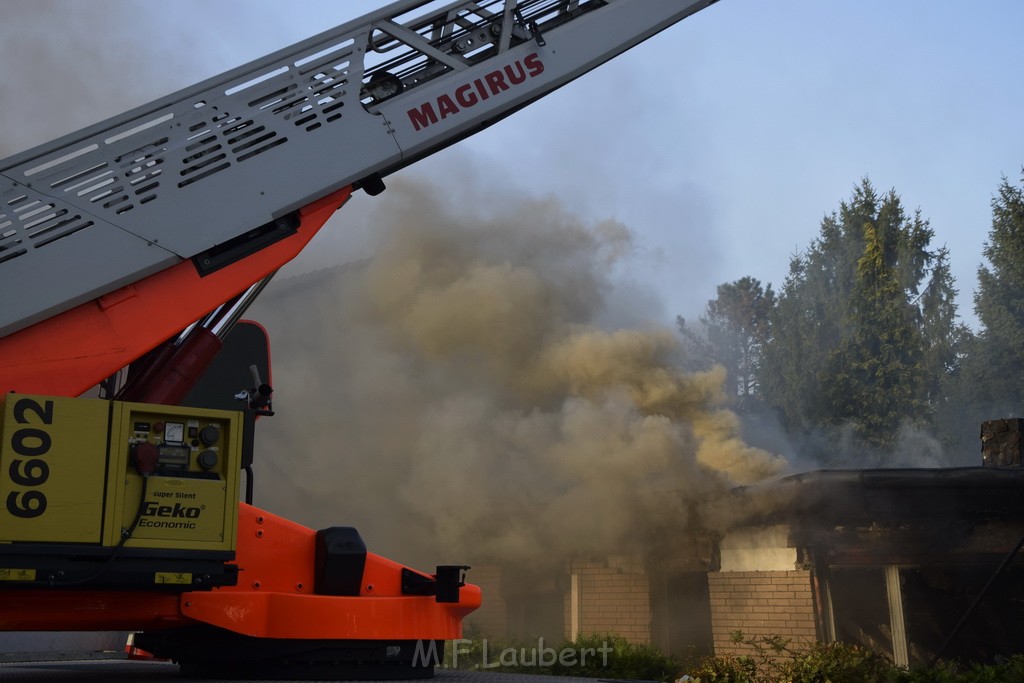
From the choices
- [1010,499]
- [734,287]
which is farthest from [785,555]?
[734,287]

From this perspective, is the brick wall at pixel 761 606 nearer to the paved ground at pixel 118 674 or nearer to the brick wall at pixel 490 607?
the brick wall at pixel 490 607

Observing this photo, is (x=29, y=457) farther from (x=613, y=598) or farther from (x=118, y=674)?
(x=613, y=598)

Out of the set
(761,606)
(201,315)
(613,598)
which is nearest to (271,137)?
(201,315)

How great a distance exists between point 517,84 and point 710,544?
9386 millimetres

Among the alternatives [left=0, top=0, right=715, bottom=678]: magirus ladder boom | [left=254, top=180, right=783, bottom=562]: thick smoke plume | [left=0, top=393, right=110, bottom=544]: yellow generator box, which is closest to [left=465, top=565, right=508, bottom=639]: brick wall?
[left=254, top=180, right=783, bottom=562]: thick smoke plume

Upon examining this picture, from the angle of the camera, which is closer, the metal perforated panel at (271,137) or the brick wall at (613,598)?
the metal perforated panel at (271,137)

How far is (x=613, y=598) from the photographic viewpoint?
14.9 m

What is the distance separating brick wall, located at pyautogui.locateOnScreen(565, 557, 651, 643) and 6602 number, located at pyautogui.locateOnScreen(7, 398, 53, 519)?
36.4 feet

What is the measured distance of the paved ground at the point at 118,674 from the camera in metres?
5.97

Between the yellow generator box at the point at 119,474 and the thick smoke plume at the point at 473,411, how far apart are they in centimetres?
1021

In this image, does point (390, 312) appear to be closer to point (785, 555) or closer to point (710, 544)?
point (710, 544)

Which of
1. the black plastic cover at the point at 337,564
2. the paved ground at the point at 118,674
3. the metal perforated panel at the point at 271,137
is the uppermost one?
the metal perforated panel at the point at 271,137

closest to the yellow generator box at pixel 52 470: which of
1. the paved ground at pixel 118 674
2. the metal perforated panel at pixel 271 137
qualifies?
the metal perforated panel at pixel 271 137

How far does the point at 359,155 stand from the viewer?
19.5 ft
